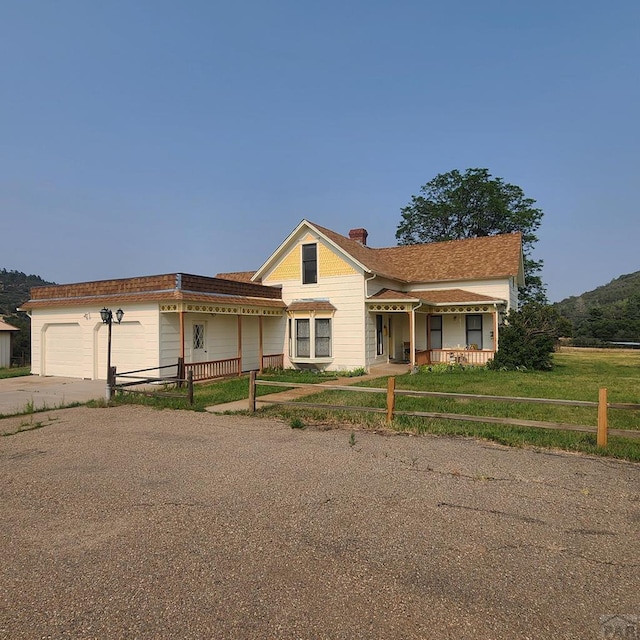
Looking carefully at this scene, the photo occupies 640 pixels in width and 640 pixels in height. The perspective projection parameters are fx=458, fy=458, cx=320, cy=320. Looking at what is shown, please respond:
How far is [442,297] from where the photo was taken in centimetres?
2195

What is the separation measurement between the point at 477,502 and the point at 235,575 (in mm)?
2955

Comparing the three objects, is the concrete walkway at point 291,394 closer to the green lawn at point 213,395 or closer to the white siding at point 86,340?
the green lawn at point 213,395

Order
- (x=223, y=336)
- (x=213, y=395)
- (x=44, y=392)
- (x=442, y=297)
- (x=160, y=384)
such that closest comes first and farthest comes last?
(x=213, y=395) → (x=44, y=392) → (x=160, y=384) → (x=223, y=336) → (x=442, y=297)

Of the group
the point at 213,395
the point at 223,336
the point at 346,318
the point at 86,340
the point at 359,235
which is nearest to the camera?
the point at 213,395

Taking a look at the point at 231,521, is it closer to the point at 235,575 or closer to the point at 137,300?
the point at 235,575

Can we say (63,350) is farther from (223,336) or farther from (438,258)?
(438,258)

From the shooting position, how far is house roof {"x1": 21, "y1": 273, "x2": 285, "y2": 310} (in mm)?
16719

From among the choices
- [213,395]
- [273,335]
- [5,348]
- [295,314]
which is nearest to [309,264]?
[295,314]

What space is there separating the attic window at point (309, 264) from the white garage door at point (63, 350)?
10.2 m

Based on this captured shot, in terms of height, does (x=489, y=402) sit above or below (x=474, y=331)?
below

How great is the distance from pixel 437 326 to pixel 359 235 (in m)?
7.79

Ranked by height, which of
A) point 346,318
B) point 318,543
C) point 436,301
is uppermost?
point 436,301

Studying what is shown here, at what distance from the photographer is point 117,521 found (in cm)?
491

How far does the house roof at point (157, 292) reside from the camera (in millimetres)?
16719
